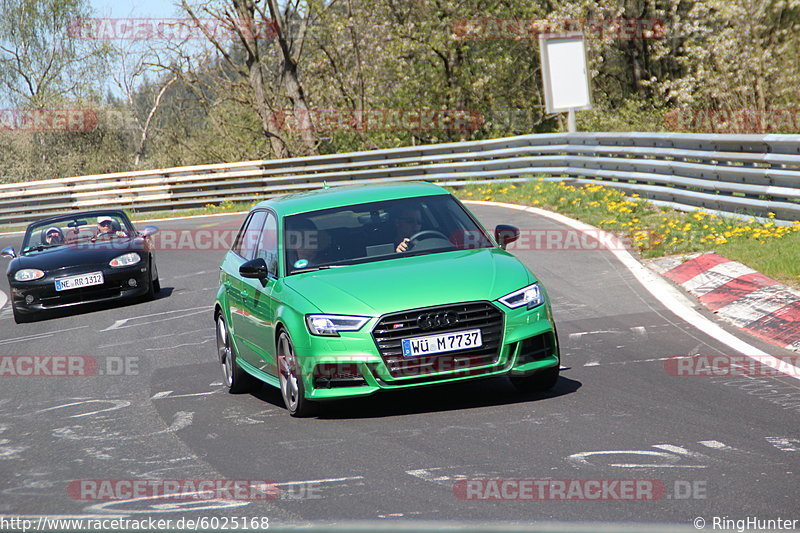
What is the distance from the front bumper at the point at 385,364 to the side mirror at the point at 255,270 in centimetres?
99

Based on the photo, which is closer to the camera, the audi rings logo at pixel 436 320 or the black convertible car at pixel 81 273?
the audi rings logo at pixel 436 320

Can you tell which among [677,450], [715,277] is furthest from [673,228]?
[677,450]

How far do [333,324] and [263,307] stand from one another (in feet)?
3.60

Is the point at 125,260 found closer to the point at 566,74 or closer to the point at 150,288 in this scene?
the point at 150,288

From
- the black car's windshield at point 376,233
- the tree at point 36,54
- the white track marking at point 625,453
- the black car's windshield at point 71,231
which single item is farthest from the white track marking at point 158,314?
the tree at point 36,54

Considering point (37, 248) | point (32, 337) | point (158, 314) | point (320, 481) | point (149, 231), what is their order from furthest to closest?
point (37, 248) → point (149, 231) → point (158, 314) → point (32, 337) → point (320, 481)

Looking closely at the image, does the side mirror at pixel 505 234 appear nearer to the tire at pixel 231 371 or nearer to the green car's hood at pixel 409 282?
the green car's hood at pixel 409 282

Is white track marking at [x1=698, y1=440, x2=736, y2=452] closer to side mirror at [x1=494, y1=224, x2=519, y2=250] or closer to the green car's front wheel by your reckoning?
side mirror at [x1=494, y1=224, x2=519, y2=250]

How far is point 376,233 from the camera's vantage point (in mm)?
8008

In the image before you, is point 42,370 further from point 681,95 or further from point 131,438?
point 681,95

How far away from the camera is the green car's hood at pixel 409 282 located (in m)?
6.83

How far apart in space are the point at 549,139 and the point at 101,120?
26.5 meters

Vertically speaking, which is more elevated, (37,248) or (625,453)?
(37,248)

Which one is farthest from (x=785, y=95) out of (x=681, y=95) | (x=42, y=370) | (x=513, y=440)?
(x=513, y=440)
